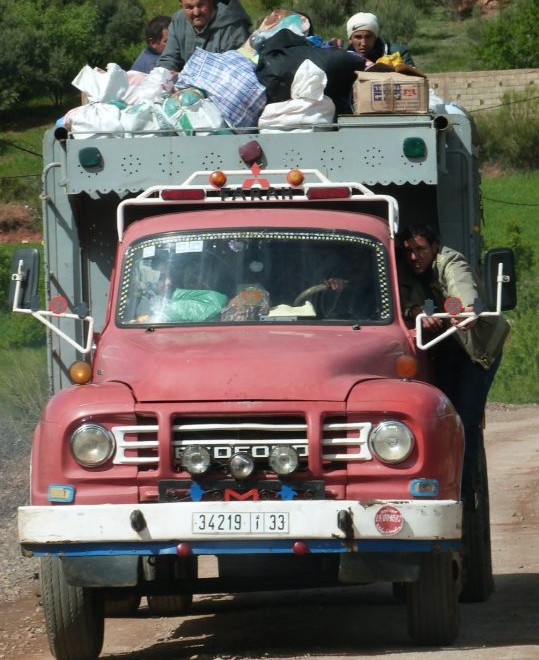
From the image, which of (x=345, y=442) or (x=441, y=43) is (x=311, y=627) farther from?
(x=441, y=43)

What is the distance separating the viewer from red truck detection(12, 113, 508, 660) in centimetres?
691

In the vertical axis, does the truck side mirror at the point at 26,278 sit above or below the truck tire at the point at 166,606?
above

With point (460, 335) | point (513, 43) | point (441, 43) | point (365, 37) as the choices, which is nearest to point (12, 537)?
point (365, 37)

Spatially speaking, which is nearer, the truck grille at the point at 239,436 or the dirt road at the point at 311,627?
the truck grille at the point at 239,436

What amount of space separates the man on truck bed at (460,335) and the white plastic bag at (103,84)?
89.2 inches

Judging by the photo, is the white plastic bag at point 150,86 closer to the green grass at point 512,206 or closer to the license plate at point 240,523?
the license plate at point 240,523

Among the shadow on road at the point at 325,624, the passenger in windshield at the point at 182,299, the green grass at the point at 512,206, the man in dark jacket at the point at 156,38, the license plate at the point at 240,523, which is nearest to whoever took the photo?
the license plate at the point at 240,523

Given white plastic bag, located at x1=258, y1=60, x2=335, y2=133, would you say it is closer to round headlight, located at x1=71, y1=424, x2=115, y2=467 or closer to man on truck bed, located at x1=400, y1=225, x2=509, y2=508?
man on truck bed, located at x1=400, y1=225, x2=509, y2=508

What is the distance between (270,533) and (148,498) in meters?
0.59

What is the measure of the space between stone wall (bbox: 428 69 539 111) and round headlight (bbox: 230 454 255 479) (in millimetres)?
55929

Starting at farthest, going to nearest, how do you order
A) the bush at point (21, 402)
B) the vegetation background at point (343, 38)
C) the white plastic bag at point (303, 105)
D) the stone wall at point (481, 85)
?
1. the stone wall at point (481, 85)
2. the vegetation background at point (343, 38)
3. the bush at point (21, 402)
4. the white plastic bag at point (303, 105)

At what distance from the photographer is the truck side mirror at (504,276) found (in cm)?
817

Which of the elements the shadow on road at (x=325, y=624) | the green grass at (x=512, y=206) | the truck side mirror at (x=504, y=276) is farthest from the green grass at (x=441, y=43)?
the truck side mirror at (x=504, y=276)

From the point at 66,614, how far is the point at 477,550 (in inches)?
116
